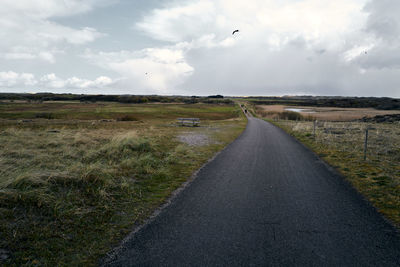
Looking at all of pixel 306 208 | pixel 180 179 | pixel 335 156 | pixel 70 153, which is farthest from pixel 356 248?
pixel 70 153

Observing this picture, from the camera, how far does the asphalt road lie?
12.3 feet

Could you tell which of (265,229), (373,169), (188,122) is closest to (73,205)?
(265,229)

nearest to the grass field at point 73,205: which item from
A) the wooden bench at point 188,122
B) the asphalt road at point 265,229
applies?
the asphalt road at point 265,229

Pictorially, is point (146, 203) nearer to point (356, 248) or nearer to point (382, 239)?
point (356, 248)

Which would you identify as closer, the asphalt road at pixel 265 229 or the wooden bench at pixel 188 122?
the asphalt road at pixel 265 229

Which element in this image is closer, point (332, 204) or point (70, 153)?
point (332, 204)

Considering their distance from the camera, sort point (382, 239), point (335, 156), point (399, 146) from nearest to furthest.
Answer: point (382, 239) → point (335, 156) → point (399, 146)

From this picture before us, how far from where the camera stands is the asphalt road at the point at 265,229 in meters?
3.73

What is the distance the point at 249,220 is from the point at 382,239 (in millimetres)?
2444

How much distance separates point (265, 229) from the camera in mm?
4625

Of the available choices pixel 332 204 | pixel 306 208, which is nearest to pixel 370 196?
pixel 332 204

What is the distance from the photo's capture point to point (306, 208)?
5.69m

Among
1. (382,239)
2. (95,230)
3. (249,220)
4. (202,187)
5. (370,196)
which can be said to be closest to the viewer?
(382,239)

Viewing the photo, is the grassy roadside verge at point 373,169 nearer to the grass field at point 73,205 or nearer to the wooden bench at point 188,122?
the grass field at point 73,205
